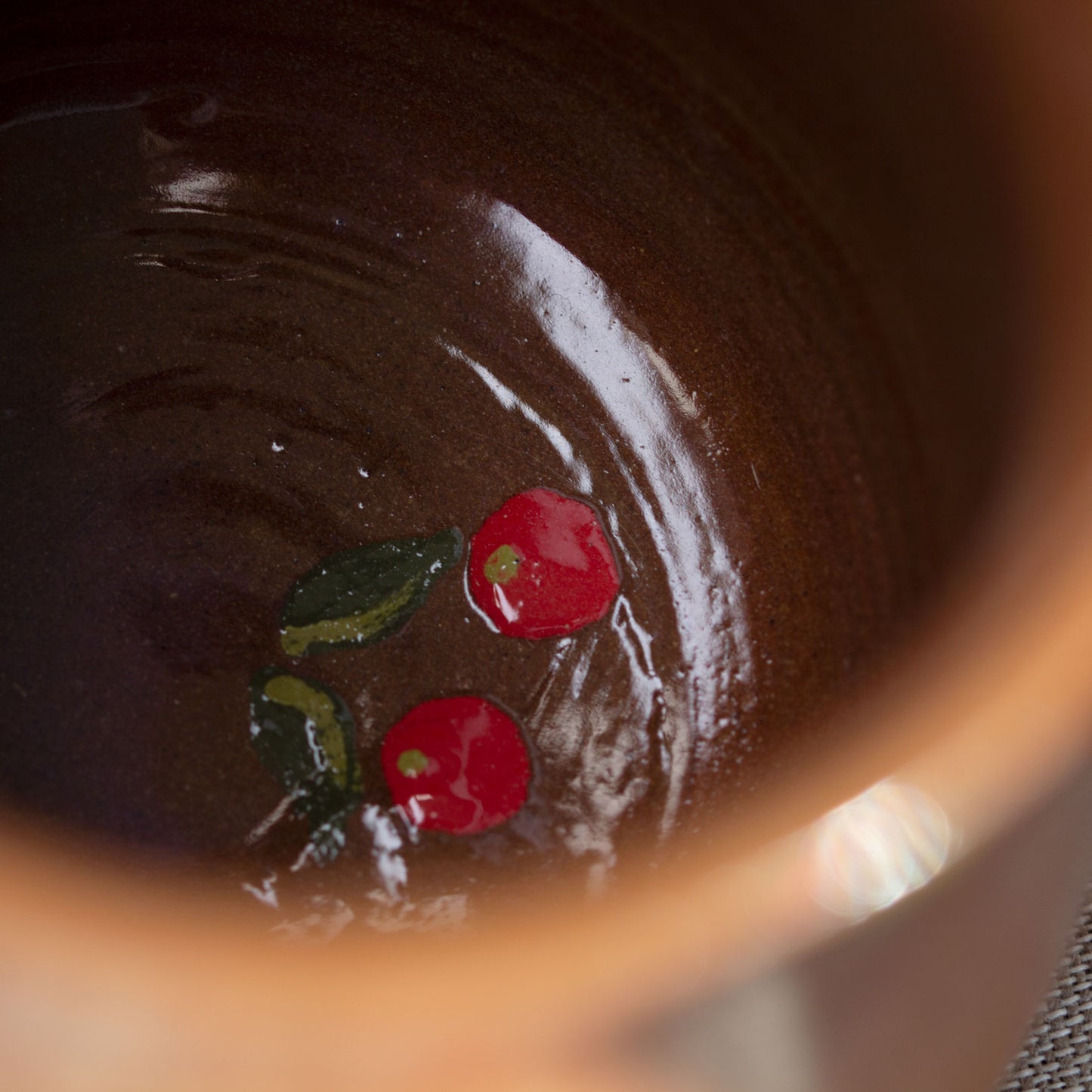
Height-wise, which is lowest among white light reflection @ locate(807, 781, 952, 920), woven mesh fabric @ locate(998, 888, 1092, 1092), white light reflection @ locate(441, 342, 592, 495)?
woven mesh fabric @ locate(998, 888, 1092, 1092)

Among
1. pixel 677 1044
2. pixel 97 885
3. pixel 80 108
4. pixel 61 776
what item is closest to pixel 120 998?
pixel 97 885

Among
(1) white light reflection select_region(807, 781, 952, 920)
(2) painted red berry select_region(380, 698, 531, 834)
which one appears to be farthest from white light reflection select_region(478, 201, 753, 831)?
(1) white light reflection select_region(807, 781, 952, 920)

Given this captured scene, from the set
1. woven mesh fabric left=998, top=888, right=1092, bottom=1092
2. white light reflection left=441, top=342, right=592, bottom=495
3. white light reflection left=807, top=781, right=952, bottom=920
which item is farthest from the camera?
white light reflection left=441, top=342, right=592, bottom=495

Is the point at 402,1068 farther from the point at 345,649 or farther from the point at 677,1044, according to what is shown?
the point at 345,649

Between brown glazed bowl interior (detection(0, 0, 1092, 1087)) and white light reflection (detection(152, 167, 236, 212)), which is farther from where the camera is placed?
white light reflection (detection(152, 167, 236, 212))

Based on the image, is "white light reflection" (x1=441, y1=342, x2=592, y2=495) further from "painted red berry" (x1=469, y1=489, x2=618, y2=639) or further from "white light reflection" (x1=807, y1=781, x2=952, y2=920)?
"white light reflection" (x1=807, y1=781, x2=952, y2=920)

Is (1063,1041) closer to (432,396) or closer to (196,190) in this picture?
(432,396)
